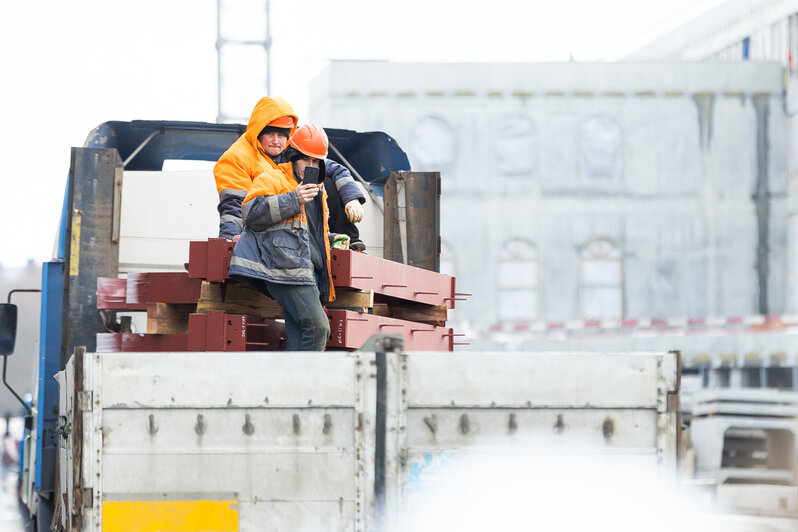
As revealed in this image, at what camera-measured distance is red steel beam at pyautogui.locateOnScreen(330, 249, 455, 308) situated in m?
6.10

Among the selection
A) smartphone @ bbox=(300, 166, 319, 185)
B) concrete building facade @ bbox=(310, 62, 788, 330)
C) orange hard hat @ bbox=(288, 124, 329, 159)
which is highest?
concrete building facade @ bbox=(310, 62, 788, 330)

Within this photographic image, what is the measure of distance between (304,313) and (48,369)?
8.67 feet

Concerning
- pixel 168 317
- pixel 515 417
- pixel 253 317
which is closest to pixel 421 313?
pixel 253 317

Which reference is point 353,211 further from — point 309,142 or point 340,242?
point 309,142

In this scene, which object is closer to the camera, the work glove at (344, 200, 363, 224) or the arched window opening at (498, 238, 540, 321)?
the work glove at (344, 200, 363, 224)

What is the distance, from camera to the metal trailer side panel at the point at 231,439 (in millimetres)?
4391

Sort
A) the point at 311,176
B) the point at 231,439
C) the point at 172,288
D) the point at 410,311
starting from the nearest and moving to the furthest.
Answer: the point at 231,439 → the point at 311,176 → the point at 172,288 → the point at 410,311

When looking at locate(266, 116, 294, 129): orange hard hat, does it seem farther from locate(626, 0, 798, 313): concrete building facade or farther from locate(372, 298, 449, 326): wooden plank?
locate(626, 0, 798, 313): concrete building facade

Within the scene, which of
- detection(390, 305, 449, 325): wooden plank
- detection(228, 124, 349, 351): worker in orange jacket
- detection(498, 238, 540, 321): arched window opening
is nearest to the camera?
detection(228, 124, 349, 351): worker in orange jacket

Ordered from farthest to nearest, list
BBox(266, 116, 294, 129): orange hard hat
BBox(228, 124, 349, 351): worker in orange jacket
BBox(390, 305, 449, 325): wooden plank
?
BBox(390, 305, 449, 325): wooden plank
BBox(266, 116, 294, 129): orange hard hat
BBox(228, 124, 349, 351): worker in orange jacket

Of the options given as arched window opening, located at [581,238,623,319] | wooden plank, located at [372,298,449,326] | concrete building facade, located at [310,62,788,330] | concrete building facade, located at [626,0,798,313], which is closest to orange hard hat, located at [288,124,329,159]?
wooden plank, located at [372,298,449,326]

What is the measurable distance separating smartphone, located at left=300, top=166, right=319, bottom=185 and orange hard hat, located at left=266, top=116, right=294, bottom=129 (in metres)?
0.80

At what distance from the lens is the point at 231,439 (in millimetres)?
4422

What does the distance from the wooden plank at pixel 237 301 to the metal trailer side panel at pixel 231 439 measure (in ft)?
5.18
